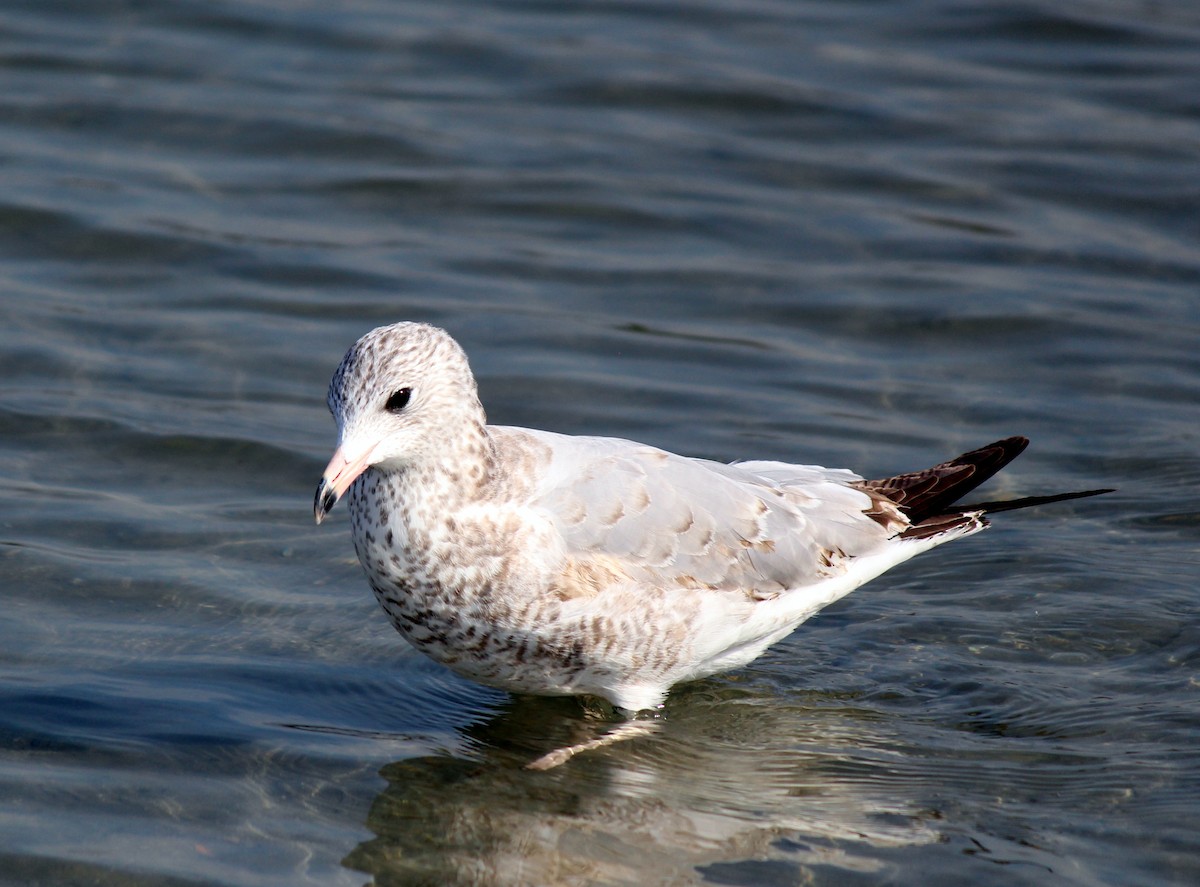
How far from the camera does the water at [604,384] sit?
5375mm

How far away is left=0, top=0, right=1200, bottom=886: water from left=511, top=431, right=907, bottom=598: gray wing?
51 centimetres

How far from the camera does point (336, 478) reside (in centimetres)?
500

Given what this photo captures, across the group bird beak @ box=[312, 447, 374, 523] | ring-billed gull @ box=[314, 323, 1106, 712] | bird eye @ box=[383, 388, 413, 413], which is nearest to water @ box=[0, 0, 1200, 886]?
ring-billed gull @ box=[314, 323, 1106, 712]

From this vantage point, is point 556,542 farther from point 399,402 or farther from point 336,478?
point 336,478

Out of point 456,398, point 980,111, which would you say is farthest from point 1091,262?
point 456,398

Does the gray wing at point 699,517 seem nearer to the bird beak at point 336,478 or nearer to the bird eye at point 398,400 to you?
the bird eye at point 398,400

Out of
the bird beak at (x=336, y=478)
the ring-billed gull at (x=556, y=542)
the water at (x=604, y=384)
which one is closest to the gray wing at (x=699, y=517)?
the ring-billed gull at (x=556, y=542)

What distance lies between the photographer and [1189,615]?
6629mm

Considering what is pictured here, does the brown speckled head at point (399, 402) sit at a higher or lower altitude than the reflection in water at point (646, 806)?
higher

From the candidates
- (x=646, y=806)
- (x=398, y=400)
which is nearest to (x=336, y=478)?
(x=398, y=400)

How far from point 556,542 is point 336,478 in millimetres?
899

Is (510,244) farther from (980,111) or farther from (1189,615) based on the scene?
(1189,615)

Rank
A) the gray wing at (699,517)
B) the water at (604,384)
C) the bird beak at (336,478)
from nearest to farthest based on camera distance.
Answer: the bird beak at (336,478) → the water at (604,384) → the gray wing at (699,517)

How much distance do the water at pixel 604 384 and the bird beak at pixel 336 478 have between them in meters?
1.08
